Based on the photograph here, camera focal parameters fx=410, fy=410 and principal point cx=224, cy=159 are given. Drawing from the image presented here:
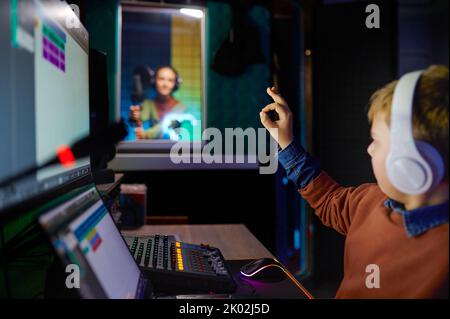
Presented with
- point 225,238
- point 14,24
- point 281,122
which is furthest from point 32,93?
point 225,238

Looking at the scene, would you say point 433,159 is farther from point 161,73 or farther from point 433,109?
point 161,73

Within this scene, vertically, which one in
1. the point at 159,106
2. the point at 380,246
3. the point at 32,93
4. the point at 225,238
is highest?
the point at 159,106

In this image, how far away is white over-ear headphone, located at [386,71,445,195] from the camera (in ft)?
2.05

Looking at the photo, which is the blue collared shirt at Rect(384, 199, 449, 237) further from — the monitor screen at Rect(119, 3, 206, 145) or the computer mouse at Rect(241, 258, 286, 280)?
the monitor screen at Rect(119, 3, 206, 145)

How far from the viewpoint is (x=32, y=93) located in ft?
2.13

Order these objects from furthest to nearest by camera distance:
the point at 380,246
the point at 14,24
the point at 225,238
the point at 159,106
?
the point at 159,106
the point at 225,238
the point at 380,246
the point at 14,24

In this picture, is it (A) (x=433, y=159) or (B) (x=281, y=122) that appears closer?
Result: (A) (x=433, y=159)

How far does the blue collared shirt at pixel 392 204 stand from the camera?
62 cm

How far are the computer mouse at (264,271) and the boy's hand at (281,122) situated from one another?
0.28m

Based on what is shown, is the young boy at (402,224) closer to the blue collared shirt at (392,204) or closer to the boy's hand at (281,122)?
the blue collared shirt at (392,204)

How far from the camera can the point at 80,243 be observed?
A: 562mm

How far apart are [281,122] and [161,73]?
181cm
